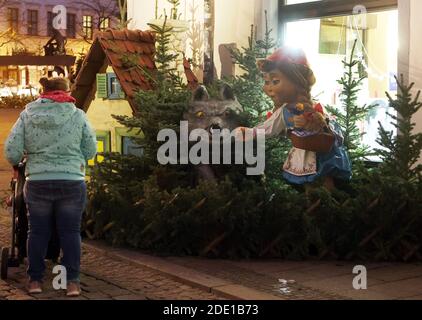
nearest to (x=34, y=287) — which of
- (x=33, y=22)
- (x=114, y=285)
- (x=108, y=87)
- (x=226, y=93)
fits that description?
(x=114, y=285)

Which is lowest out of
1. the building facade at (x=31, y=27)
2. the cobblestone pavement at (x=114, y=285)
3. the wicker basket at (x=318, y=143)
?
the cobblestone pavement at (x=114, y=285)

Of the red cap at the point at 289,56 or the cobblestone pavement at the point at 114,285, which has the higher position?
the red cap at the point at 289,56

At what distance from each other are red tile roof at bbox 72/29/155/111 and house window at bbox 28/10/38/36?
53.8m

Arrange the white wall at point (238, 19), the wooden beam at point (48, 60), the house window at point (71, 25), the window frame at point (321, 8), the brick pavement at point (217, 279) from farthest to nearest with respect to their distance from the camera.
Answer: the house window at point (71, 25), the wooden beam at point (48, 60), the white wall at point (238, 19), the window frame at point (321, 8), the brick pavement at point (217, 279)

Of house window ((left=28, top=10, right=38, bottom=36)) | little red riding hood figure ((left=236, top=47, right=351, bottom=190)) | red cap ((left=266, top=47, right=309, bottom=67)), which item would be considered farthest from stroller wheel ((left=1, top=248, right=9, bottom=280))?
house window ((left=28, top=10, right=38, bottom=36))

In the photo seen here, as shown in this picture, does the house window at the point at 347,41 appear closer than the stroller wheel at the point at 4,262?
No

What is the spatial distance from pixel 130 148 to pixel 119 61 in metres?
1.04

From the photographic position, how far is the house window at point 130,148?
7.92 meters

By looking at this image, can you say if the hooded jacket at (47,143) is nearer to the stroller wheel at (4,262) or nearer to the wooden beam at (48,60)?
the stroller wheel at (4,262)

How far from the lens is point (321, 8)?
9.43 meters

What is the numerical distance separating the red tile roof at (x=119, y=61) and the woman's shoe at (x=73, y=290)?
284 cm
